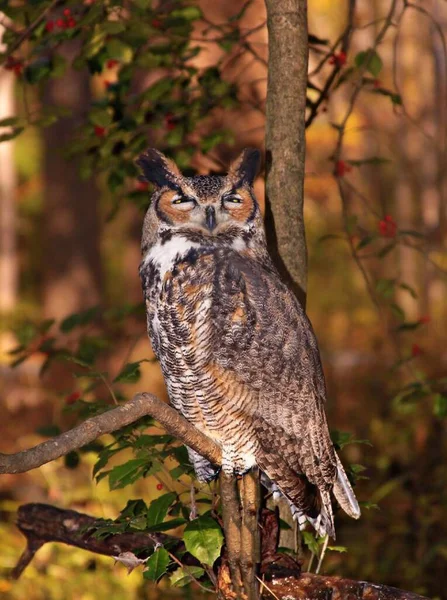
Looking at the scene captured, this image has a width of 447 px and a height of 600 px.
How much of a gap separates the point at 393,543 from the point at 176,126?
312cm

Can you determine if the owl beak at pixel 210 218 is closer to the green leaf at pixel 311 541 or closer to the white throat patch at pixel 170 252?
the white throat patch at pixel 170 252

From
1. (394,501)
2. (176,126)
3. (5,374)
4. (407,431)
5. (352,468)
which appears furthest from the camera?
(5,374)

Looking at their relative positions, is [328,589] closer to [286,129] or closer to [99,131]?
[286,129]

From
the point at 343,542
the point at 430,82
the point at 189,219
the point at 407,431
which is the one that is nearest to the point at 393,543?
the point at 343,542

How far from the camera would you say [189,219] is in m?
2.76

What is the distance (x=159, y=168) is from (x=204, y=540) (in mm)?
1143

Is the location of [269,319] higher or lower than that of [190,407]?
higher

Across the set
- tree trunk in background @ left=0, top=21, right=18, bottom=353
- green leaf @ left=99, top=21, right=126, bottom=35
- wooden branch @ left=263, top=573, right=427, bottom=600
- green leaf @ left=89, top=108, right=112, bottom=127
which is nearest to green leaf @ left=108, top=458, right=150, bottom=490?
wooden branch @ left=263, top=573, right=427, bottom=600

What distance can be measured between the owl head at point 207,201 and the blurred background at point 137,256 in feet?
1.70

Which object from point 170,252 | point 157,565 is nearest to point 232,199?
point 170,252

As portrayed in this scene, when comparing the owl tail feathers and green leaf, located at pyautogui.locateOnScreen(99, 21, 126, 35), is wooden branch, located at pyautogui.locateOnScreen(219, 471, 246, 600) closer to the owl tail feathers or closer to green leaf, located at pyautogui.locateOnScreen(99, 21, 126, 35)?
the owl tail feathers

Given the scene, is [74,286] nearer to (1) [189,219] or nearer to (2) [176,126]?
(2) [176,126]

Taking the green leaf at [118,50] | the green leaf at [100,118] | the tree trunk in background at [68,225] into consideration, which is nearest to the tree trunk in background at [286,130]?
the green leaf at [118,50]

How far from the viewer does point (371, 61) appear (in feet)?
10.7
